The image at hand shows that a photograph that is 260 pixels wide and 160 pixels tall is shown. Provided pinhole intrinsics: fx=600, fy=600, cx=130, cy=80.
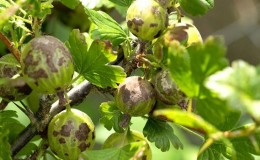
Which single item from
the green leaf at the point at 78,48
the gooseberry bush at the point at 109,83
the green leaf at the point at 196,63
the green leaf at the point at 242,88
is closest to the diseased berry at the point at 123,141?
the gooseberry bush at the point at 109,83

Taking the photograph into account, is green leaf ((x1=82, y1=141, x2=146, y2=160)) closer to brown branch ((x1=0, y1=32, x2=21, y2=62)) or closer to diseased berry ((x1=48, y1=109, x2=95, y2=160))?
diseased berry ((x1=48, y1=109, x2=95, y2=160))

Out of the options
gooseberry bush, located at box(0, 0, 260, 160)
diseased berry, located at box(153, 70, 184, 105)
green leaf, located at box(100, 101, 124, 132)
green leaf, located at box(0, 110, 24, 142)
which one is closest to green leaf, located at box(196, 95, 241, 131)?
gooseberry bush, located at box(0, 0, 260, 160)

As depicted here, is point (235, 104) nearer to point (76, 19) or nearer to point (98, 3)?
point (98, 3)

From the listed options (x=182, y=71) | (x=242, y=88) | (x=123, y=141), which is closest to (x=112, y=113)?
(x=123, y=141)

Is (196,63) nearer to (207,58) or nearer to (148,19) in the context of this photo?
(207,58)

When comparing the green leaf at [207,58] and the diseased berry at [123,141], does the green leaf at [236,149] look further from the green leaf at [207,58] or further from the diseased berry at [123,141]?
the green leaf at [207,58]
